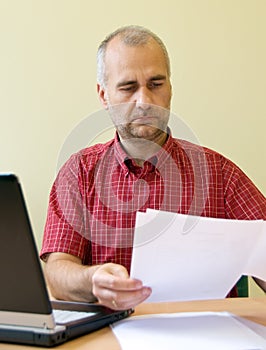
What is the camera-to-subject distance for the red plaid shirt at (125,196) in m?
1.30

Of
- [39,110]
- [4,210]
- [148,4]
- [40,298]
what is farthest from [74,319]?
[148,4]

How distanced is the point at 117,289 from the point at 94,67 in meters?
1.22

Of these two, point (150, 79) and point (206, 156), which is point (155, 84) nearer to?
point (150, 79)

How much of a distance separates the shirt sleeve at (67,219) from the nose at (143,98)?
0.82 ft

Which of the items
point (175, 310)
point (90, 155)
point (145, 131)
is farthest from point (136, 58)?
point (175, 310)

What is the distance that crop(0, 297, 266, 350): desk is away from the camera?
2.48 feet

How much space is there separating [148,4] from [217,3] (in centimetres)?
26

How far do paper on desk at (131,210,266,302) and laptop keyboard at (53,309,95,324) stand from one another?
4.5 inches

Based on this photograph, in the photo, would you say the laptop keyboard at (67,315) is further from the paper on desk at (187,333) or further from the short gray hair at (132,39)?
the short gray hair at (132,39)

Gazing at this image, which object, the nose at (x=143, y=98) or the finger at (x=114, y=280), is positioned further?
the nose at (x=143, y=98)

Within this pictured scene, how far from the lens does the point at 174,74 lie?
1874mm

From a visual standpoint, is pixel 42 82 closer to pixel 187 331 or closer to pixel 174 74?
pixel 174 74

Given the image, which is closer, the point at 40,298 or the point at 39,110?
the point at 40,298

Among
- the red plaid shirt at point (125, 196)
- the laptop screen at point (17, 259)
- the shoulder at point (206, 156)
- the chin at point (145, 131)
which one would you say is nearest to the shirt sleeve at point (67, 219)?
the red plaid shirt at point (125, 196)
